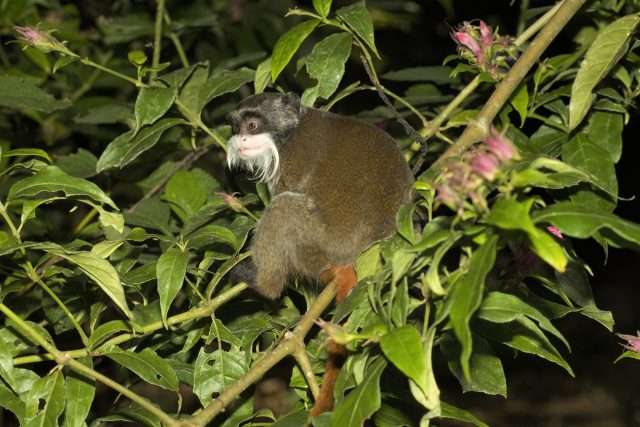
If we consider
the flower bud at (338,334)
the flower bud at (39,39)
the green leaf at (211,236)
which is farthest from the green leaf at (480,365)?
the flower bud at (39,39)

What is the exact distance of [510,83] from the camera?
10.8ft

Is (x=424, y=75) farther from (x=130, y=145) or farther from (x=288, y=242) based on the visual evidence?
(x=130, y=145)

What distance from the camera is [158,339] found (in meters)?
3.43

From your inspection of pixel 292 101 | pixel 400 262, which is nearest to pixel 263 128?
pixel 292 101

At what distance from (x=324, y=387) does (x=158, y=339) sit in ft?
2.59

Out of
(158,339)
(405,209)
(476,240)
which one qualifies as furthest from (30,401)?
(476,240)

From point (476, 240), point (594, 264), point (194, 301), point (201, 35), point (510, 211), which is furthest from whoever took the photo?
point (594, 264)

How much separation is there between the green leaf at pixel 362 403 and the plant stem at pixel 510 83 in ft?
3.55

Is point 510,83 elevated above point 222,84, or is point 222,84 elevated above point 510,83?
point 510,83

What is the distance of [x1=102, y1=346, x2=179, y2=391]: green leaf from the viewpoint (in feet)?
9.21

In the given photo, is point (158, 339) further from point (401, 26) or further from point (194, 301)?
point (401, 26)

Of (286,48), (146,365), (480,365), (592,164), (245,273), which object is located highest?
(286,48)

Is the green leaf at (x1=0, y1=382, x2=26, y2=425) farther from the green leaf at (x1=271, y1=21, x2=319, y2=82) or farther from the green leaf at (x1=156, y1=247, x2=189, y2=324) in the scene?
the green leaf at (x1=271, y1=21, x2=319, y2=82)

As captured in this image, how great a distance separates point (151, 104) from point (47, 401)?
127cm
